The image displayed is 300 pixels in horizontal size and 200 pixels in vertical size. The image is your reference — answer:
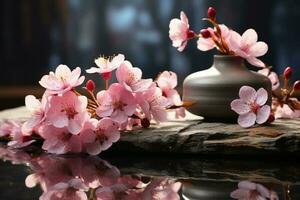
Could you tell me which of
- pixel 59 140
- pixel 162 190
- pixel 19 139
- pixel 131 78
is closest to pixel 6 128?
pixel 19 139

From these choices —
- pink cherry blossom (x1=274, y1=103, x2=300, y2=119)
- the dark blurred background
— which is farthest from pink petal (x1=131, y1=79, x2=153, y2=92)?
the dark blurred background

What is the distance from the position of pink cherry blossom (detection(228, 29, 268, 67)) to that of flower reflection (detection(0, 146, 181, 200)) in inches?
14.2

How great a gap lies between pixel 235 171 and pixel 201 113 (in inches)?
12.5

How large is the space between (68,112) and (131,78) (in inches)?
4.7

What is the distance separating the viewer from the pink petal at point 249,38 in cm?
113

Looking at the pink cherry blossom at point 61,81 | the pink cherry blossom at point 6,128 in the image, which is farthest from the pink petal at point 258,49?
the pink cherry blossom at point 6,128

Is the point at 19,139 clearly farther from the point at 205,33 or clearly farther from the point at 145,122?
the point at 205,33

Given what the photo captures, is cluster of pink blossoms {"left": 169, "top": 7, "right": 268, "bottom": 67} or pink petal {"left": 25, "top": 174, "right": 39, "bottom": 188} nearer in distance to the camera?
pink petal {"left": 25, "top": 174, "right": 39, "bottom": 188}

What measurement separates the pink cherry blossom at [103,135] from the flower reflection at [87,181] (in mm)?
17

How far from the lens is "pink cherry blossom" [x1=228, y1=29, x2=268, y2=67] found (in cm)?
113

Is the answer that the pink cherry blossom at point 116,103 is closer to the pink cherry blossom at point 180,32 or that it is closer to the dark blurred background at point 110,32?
the pink cherry blossom at point 180,32

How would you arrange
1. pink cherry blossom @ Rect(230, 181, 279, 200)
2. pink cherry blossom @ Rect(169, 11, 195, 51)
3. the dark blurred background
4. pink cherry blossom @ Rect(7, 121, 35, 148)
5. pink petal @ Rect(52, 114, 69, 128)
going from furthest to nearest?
the dark blurred background, pink cherry blossom @ Rect(169, 11, 195, 51), pink cherry blossom @ Rect(7, 121, 35, 148), pink petal @ Rect(52, 114, 69, 128), pink cherry blossom @ Rect(230, 181, 279, 200)

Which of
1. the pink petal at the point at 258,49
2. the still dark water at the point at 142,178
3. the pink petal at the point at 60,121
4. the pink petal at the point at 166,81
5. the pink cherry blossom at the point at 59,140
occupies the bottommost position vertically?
the still dark water at the point at 142,178

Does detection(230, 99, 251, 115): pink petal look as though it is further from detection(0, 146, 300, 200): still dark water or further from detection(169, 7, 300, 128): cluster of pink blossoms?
detection(0, 146, 300, 200): still dark water
